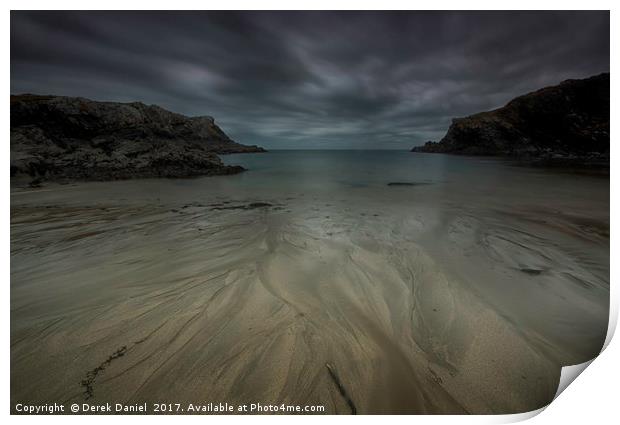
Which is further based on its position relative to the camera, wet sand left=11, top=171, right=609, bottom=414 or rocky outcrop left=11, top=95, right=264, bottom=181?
rocky outcrop left=11, top=95, right=264, bottom=181

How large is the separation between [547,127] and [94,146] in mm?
26128

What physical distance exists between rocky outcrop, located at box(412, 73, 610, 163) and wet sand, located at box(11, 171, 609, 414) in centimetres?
203

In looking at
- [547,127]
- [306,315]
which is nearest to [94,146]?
[306,315]

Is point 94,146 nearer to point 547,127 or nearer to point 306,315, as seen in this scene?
point 306,315

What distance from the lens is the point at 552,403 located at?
1531mm

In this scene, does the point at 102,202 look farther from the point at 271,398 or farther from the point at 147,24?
the point at 271,398

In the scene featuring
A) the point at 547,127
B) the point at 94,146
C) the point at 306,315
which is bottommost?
the point at 306,315

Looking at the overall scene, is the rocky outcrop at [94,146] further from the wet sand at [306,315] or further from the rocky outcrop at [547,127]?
the rocky outcrop at [547,127]

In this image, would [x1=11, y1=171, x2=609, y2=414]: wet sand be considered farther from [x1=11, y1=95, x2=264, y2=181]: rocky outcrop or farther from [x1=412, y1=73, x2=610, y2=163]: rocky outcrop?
[x1=11, y1=95, x2=264, y2=181]: rocky outcrop

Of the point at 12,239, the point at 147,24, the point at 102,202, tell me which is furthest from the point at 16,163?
the point at 147,24

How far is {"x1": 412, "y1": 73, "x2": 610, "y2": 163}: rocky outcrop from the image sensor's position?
3.62 meters

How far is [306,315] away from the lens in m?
1.93

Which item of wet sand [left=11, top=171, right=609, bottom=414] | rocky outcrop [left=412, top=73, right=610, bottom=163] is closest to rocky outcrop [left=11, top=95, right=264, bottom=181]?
wet sand [left=11, top=171, right=609, bottom=414]
